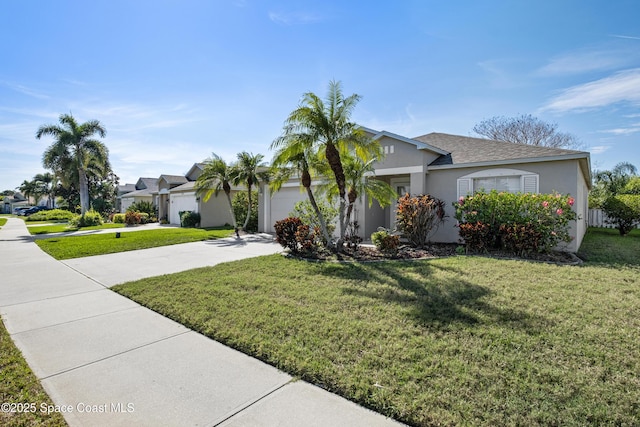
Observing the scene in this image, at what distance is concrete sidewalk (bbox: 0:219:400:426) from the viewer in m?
2.63

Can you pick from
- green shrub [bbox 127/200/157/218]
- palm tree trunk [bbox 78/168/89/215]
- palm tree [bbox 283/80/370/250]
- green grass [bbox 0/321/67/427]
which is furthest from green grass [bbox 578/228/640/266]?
green shrub [bbox 127/200/157/218]

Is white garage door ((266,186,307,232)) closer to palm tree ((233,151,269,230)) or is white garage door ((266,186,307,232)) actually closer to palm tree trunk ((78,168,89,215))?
palm tree ((233,151,269,230))

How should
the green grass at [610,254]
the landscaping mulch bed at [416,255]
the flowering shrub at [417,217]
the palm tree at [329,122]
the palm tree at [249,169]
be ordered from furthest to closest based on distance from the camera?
the palm tree at [249,169] < the flowering shrub at [417,217] < the palm tree at [329,122] < the landscaping mulch bed at [416,255] < the green grass at [610,254]

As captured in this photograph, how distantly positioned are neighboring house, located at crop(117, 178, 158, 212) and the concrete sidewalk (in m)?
29.2

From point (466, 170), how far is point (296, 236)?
23.1ft

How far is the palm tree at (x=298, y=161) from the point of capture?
32.3 ft

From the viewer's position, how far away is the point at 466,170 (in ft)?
39.0

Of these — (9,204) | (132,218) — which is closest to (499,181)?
(132,218)

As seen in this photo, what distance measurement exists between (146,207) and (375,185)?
27368mm

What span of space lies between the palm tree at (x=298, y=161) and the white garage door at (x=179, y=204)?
14288 millimetres

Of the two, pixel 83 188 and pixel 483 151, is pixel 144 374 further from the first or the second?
pixel 83 188

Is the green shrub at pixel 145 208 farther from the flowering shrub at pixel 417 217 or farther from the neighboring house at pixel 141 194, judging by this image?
the flowering shrub at pixel 417 217

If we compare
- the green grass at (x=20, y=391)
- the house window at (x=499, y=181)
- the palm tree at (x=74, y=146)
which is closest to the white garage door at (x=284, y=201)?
the house window at (x=499, y=181)

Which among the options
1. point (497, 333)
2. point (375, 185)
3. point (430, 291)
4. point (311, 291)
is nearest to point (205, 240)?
point (375, 185)
